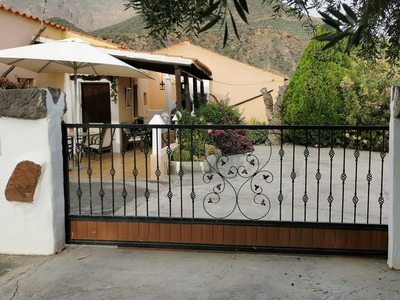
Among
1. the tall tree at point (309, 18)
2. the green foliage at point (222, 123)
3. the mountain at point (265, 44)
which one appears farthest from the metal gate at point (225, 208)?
the mountain at point (265, 44)

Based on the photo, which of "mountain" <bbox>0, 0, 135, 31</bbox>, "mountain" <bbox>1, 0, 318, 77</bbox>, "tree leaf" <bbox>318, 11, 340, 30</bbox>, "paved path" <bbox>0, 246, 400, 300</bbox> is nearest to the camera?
"tree leaf" <bbox>318, 11, 340, 30</bbox>

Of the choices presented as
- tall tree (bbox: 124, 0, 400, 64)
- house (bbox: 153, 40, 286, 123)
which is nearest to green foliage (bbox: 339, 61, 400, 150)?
house (bbox: 153, 40, 286, 123)

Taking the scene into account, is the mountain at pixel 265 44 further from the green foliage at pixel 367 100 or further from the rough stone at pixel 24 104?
the rough stone at pixel 24 104

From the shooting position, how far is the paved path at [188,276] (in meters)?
3.68

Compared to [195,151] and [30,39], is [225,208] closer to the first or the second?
[195,151]

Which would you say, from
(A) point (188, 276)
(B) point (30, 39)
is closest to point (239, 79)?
(B) point (30, 39)

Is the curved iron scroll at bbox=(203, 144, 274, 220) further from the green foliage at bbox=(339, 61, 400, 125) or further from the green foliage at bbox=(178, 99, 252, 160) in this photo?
the green foliage at bbox=(339, 61, 400, 125)

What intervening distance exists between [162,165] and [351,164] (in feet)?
17.4

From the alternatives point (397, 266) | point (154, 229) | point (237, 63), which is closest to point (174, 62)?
point (154, 229)

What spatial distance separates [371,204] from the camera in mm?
7004

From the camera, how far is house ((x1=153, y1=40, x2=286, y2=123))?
1894cm

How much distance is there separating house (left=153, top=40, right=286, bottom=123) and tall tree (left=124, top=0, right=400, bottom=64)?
603 inches

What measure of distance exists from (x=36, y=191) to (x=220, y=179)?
4.74 metres

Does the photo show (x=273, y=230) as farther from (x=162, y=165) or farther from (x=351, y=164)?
(x=351, y=164)
